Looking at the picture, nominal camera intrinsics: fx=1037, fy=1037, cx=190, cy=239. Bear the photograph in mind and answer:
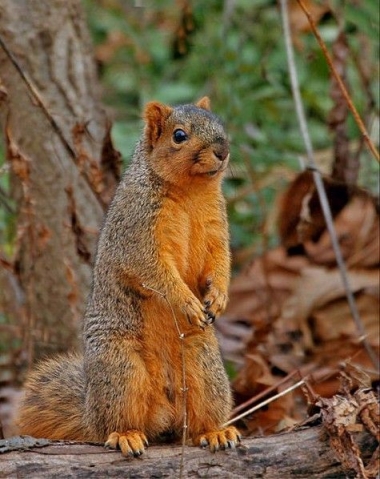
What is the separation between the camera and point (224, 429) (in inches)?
169

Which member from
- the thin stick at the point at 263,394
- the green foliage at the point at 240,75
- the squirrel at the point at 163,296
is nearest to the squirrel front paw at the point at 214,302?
the squirrel at the point at 163,296

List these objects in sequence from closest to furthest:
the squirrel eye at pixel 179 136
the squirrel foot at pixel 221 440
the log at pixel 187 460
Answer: the log at pixel 187 460, the squirrel foot at pixel 221 440, the squirrel eye at pixel 179 136

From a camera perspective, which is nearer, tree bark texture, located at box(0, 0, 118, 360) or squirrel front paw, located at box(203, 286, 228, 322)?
squirrel front paw, located at box(203, 286, 228, 322)

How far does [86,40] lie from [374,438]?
130 inches

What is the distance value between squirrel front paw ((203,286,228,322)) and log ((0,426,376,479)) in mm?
561

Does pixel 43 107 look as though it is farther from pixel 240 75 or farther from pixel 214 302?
pixel 240 75

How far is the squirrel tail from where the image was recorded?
462 centimetres

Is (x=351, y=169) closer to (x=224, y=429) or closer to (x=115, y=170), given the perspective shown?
(x=115, y=170)

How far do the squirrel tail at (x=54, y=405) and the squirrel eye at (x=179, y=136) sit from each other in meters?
1.19

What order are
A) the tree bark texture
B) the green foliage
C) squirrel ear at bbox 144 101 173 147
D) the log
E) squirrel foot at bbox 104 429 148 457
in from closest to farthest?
the log < squirrel foot at bbox 104 429 148 457 < squirrel ear at bbox 144 101 173 147 < the tree bark texture < the green foliage

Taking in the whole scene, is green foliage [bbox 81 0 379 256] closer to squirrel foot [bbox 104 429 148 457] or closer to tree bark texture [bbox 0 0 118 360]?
tree bark texture [bbox 0 0 118 360]

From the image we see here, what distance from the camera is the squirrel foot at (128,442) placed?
405 centimetres

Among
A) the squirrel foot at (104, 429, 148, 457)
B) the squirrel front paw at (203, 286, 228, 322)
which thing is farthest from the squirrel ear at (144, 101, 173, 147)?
the squirrel foot at (104, 429, 148, 457)

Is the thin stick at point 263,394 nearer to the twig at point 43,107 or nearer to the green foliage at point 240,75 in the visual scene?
the twig at point 43,107
